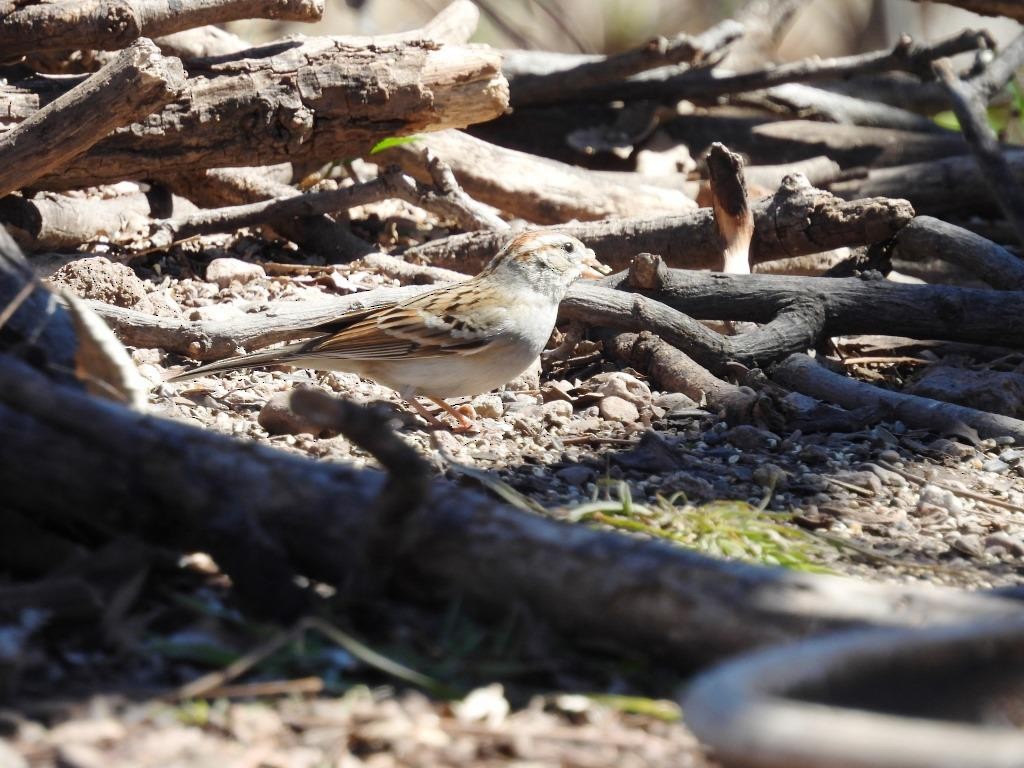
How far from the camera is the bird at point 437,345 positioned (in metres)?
5.63

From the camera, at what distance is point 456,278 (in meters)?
7.10

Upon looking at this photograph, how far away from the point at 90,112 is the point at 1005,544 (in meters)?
3.97

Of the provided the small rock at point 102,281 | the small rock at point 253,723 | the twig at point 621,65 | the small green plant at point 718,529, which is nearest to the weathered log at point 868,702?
the small rock at point 253,723

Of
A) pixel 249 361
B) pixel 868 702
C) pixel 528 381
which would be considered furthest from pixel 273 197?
pixel 868 702

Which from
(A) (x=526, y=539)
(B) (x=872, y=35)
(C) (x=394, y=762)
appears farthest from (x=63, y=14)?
(B) (x=872, y=35)

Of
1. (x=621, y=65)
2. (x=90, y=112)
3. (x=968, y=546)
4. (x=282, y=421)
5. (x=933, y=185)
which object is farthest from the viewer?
(x=933, y=185)

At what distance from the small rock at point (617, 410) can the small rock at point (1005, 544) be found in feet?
5.50

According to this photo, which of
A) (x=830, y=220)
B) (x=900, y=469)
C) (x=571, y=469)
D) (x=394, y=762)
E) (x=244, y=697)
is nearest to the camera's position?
(x=394, y=762)

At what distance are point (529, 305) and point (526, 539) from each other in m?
3.11

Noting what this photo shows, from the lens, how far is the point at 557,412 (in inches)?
223

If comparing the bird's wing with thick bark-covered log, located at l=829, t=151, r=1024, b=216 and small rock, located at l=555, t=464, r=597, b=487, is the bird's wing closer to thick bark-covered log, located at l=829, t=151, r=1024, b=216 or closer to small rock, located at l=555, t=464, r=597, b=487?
small rock, located at l=555, t=464, r=597, b=487

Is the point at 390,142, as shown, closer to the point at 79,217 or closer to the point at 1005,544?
the point at 79,217

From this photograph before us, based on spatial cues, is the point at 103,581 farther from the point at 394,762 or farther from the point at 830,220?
the point at 830,220

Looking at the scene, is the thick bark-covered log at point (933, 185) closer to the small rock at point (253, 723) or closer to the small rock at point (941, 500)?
the small rock at point (941, 500)
